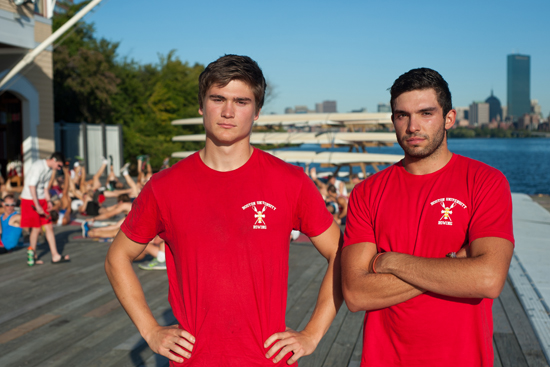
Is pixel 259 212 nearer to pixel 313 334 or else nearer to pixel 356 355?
pixel 313 334

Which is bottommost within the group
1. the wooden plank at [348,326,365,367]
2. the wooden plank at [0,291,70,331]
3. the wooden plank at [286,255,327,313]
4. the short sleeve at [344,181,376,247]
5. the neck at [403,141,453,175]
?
the wooden plank at [286,255,327,313]

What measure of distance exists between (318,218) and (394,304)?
19.8 inches

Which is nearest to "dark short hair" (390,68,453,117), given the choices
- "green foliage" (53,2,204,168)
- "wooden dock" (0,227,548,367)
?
"wooden dock" (0,227,548,367)

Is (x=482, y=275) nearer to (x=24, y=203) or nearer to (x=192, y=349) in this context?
(x=192, y=349)

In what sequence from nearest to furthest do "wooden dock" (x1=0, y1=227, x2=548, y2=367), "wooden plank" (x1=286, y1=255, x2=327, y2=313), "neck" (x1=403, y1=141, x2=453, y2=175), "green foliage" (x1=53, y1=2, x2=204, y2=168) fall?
"neck" (x1=403, y1=141, x2=453, y2=175) → "wooden dock" (x1=0, y1=227, x2=548, y2=367) → "wooden plank" (x1=286, y1=255, x2=327, y2=313) → "green foliage" (x1=53, y1=2, x2=204, y2=168)

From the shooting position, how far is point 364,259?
2.19 m

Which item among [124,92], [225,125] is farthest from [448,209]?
[124,92]

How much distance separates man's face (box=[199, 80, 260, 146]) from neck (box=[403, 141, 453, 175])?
820 millimetres

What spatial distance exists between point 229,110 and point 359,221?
0.82m

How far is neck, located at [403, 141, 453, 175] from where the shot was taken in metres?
2.24

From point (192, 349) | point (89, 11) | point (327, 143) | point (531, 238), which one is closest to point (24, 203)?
point (89, 11)

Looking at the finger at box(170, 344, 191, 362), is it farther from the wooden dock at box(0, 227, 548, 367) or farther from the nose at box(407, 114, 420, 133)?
the wooden dock at box(0, 227, 548, 367)

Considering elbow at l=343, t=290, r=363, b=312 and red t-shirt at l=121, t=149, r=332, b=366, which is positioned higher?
red t-shirt at l=121, t=149, r=332, b=366

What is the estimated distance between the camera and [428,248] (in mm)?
2145
